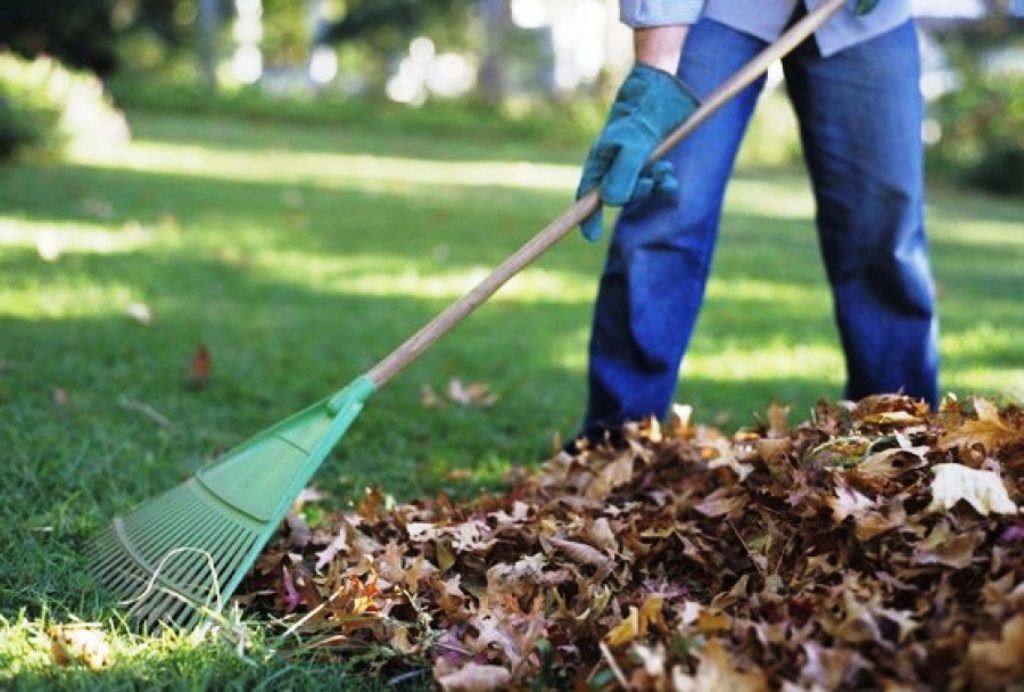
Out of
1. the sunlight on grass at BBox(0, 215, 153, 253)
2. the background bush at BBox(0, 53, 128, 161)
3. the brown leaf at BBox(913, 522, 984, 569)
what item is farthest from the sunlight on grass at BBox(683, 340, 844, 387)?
the background bush at BBox(0, 53, 128, 161)

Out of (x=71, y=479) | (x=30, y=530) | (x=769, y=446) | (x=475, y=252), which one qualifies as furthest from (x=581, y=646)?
(x=475, y=252)

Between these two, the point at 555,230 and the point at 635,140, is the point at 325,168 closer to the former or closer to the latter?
the point at 635,140

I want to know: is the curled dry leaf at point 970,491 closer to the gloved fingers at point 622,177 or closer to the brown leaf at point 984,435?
the brown leaf at point 984,435

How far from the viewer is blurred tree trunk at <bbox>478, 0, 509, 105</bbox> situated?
23.0m

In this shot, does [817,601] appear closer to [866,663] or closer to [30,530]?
[866,663]

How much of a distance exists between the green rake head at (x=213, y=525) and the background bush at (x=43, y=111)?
7.14 meters

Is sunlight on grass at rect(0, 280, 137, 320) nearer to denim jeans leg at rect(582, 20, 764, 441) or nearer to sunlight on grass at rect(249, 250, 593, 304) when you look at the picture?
sunlight on grass at rect(249, 250, 593, 304)

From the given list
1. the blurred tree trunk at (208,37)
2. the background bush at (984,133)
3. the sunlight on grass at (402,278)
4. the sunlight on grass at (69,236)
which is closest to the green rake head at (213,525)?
the sunlight on grass at (402,278)

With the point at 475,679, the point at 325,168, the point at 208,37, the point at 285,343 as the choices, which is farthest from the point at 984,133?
the point at 475,679

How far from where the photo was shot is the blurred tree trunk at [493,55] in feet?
75.5

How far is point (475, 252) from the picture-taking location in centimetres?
677

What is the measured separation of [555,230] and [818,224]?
2.95ft

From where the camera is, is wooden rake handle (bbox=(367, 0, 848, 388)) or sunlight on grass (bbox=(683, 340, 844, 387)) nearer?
wooden rake handle (bbox=(367, 0, 848, 388))

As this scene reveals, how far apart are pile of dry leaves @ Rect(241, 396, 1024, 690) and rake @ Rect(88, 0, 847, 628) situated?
0.10 m
